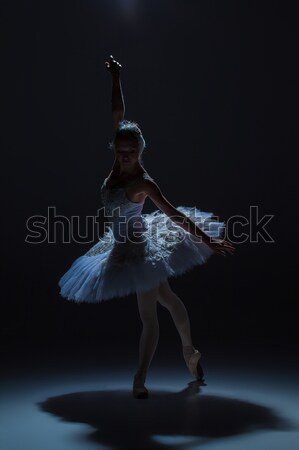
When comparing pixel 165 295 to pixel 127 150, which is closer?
pixel 127 150

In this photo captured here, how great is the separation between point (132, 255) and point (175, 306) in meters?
0.43

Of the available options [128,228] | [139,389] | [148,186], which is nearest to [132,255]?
[128,228]

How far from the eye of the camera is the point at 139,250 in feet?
10.9

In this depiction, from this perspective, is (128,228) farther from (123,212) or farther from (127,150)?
(127,150)

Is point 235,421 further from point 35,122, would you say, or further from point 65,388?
point 35,122

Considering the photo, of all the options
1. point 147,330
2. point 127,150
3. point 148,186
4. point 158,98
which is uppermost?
point 158,98

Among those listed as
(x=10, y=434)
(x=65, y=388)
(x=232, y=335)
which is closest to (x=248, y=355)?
(x=232, y=335)

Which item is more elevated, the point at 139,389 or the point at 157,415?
the point at 139,389

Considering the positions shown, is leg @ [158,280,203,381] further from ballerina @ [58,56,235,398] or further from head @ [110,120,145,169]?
head @ [110,120,145,169]

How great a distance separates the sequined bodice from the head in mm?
88

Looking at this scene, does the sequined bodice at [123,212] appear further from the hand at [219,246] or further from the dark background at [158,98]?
the dark background at [158,98]

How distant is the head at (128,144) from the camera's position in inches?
133

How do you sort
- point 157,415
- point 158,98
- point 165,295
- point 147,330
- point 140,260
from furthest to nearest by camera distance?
1. point 158,98
2. point 165,295
3. point 147,330
4. point 140,260
5. point 157,415

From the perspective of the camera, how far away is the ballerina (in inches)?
128
